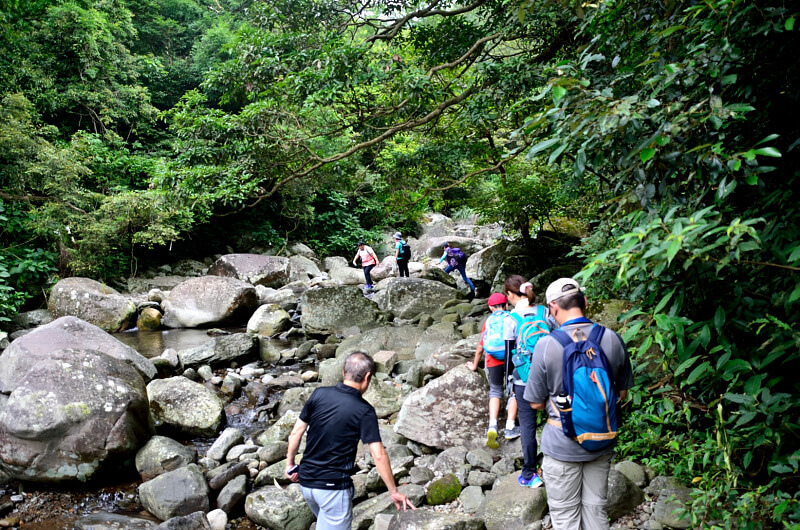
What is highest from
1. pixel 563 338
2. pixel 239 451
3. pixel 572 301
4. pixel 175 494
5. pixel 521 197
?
pixel 521 197

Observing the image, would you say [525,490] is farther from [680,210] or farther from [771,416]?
[680,210]

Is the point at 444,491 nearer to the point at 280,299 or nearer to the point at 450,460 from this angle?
the point at 450,460

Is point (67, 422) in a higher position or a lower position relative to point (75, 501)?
higher

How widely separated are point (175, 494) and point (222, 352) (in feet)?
16.3

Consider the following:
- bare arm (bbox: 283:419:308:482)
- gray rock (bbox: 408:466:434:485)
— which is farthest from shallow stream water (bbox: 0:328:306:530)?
bare arm (bbox: 283:419:308:482)

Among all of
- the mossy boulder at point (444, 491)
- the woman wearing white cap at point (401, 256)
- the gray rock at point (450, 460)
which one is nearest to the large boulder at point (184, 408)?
the gray rock at point (450, 460)

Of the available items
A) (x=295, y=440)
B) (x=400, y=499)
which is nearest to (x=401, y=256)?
(x=295, y=440)

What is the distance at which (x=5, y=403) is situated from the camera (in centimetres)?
589

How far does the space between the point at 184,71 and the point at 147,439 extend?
22074mm

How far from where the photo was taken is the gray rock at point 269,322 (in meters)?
12.1

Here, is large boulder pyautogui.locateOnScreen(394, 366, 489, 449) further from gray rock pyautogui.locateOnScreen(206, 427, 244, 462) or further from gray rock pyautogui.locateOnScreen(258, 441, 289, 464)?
gray rock pyautogui.locateOnScreen(206, 427, 244, 462)

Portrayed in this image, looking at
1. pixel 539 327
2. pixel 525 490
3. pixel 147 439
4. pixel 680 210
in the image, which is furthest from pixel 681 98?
pixel 147 439

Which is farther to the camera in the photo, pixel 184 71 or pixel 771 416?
pixel 184 71

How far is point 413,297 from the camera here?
1207cm
